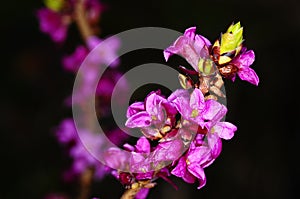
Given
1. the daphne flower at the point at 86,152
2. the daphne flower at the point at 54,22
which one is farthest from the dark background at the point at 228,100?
the daphne flower at the point at 86,152

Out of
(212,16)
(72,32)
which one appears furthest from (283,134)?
(72,32)

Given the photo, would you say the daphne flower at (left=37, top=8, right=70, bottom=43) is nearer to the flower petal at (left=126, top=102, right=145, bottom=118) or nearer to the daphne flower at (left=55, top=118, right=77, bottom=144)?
the daphne flower at (left=55, top=118, right=77, bottom=144)

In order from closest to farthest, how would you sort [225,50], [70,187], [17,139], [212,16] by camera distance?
[225,50] → [70,187] → [17,139] → [212,16]

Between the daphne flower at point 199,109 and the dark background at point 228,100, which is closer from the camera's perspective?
the daphne flower at point 199,109

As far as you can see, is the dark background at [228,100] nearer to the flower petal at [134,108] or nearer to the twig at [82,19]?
the twig at [82,19]

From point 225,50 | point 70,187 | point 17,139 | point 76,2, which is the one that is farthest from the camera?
point 17,139

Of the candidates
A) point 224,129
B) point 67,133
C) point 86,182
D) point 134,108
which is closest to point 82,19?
point 67,133

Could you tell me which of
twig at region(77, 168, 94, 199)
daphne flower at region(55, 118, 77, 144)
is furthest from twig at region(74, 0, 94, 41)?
twig at region(77, 168, 94, 199)

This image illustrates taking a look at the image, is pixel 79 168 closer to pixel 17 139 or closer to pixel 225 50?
pixel 225 50

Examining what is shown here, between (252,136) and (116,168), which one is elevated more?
(252,136)
